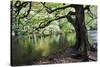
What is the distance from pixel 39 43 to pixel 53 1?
0.59 meters

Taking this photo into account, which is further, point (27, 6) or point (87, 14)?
point (87, 14)

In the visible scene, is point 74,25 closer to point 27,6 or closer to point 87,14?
point 87,14

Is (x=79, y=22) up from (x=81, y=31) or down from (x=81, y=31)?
up

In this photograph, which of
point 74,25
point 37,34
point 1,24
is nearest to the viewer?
point 1,24

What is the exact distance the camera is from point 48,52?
8.52 ft

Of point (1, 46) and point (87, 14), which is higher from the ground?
point (87, 14)

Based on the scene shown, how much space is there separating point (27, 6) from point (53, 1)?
367 mm

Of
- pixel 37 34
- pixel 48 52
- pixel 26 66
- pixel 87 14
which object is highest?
pixel 87 14

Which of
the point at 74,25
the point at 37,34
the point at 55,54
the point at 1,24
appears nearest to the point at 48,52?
the point at 55,54

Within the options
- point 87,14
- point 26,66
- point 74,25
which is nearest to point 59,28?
point 74,25

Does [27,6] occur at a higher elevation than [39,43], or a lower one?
higher

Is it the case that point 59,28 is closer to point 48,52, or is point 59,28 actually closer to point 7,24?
point 48,52

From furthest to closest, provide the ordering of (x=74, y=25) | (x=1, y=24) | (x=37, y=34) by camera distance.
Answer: (x=74, y=25) → (x=37, y=34) → (x=1, y=24)

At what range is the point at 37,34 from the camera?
2.54 meters
